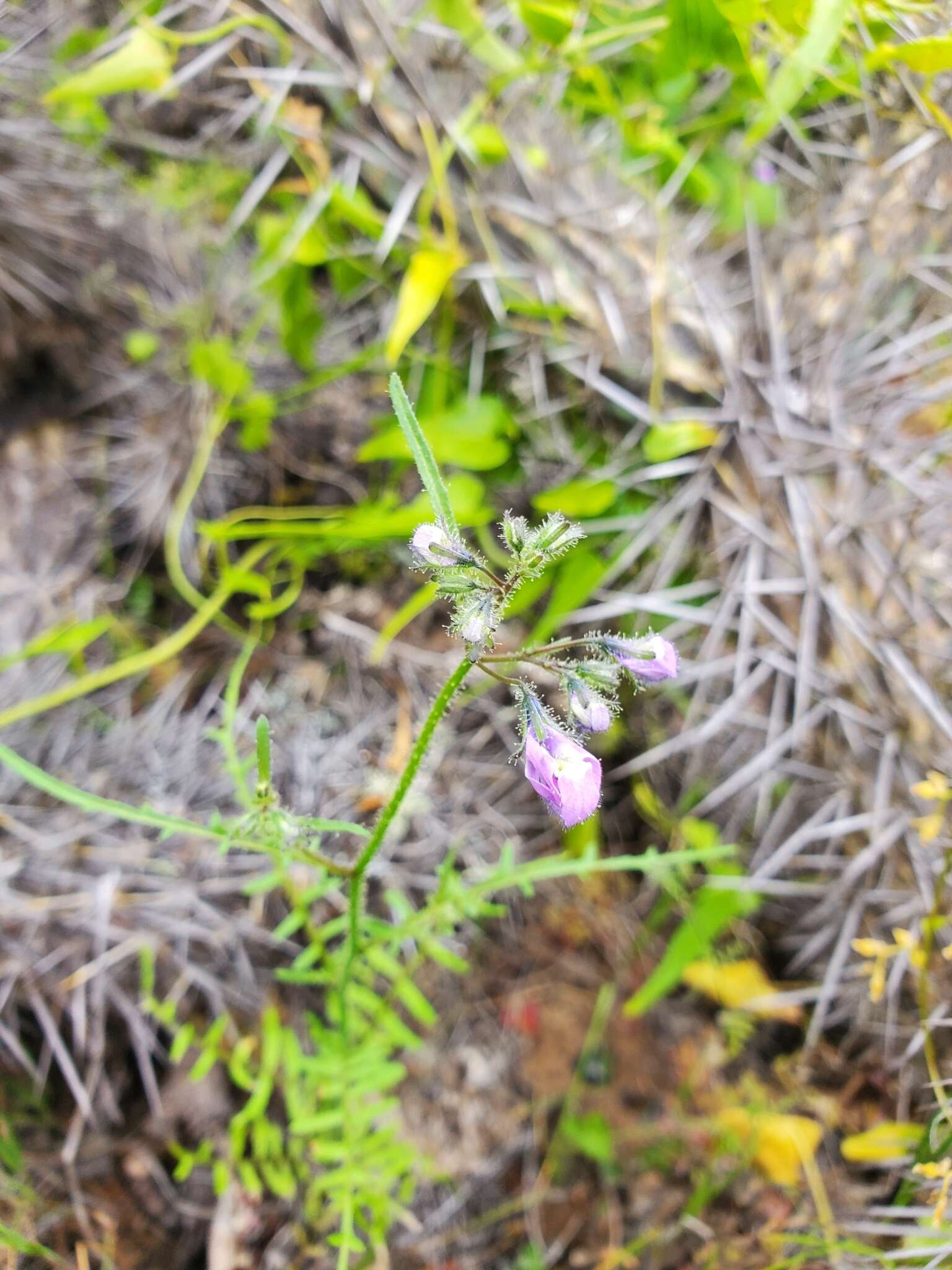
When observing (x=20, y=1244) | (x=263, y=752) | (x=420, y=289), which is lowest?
(x=20, y=1244)

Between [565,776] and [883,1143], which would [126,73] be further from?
[883,1143]

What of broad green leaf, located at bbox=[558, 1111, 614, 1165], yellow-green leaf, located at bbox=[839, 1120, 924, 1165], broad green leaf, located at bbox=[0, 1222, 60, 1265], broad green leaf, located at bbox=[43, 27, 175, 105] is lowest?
yellow-green leaf, located at bbox=[839, 1120, 924, 1165]

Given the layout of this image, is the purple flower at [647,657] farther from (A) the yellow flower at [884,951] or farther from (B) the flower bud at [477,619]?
(A) the yellow flower at [884,951]

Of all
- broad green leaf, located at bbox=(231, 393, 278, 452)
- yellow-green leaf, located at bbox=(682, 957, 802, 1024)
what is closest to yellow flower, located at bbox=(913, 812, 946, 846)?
yellow-green leaf, located at bbox=(682, 957, 802, 1024)

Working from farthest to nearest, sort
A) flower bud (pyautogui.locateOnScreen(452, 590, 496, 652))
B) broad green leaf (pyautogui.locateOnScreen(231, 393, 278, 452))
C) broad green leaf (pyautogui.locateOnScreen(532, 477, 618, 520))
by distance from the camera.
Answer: broad green leaf (pyautogui.locateOnScreen(231, 393, 278, 452)) → broad green leaf (pyautogui.locateOnScreen(532, 477, 618, 520)) → flower bud (pyautogui.locateOnScreen(452, 590, 496, 652))

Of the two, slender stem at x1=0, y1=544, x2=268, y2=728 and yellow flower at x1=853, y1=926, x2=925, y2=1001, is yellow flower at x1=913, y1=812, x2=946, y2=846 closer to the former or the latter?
yellow flower at x1=853, y1=926, x2=925, y2=1001

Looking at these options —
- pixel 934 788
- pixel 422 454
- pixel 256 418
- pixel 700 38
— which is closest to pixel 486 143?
pixel 700 38

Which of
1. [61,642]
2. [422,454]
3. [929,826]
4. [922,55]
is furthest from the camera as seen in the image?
[61,642]
